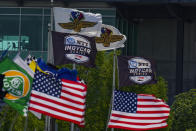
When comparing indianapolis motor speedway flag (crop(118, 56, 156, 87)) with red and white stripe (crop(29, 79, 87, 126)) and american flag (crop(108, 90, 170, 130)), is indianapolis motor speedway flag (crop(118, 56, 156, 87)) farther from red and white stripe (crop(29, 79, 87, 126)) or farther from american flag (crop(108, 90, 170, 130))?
red and white stripe (crop(29, 79, 87, 126))

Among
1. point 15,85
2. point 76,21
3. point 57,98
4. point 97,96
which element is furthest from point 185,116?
point 15,85

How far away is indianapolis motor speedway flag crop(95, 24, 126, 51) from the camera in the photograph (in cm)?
3086

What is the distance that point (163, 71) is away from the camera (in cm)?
6316

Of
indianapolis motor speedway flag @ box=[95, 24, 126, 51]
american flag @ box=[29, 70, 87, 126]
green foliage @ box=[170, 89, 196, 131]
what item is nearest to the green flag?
american flag @ box=[29, 70, 87, 126]

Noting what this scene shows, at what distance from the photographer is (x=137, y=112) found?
2798 cm

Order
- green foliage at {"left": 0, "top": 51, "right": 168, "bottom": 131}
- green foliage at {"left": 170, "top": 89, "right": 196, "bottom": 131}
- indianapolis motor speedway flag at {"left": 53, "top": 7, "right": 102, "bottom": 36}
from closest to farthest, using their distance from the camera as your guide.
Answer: indianapolis motor speedway flag at {"left": 53, "top": 7, "right": 102, "bottom": 36} < green foliage at {"left": 0, "top": 51, "right": 168, "bottom": 131} < green foliage at {"left": 170, "top": 89, "right": 196, "bottom": 131}

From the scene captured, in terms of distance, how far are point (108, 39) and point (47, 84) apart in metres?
7.69

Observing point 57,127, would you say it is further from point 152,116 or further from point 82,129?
point 152,116

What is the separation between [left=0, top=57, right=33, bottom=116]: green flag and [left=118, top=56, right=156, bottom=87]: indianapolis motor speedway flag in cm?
568

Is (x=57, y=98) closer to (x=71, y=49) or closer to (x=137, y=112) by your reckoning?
(x=71, y=49)

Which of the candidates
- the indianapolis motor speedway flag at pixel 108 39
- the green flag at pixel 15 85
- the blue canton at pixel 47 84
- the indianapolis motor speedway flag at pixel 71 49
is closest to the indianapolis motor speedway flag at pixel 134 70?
the indianapolis motor speedway flag at pixel 108 39

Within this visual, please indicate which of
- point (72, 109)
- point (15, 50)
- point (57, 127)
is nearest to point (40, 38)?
point (15, 50)

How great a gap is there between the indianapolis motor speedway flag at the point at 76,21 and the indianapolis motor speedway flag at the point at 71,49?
1.21 m

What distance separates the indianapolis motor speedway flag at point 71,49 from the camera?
2598 centimetres
